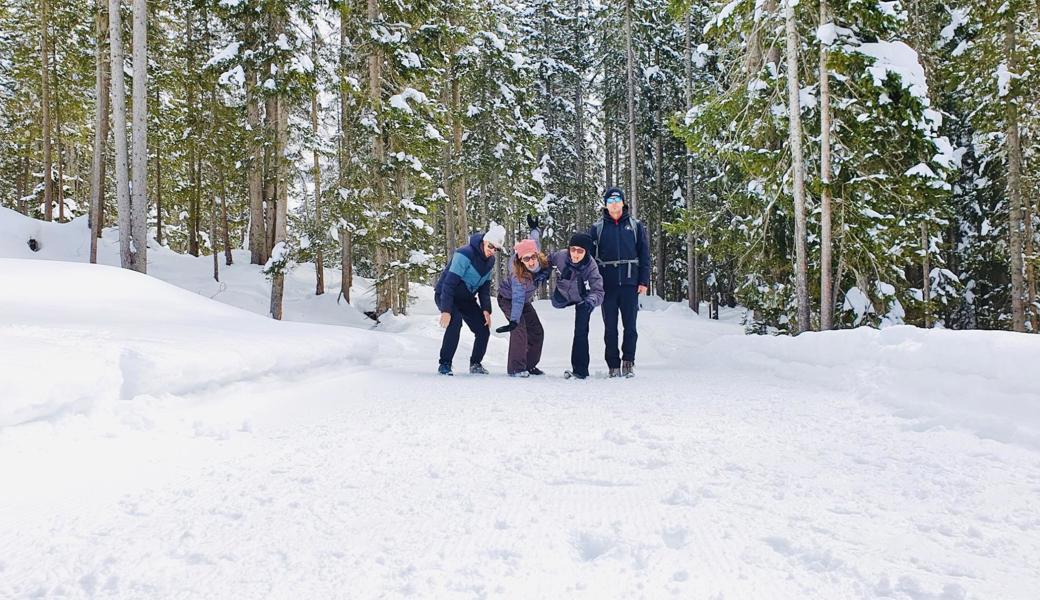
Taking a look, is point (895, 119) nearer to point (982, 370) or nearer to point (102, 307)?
point (982, 370)

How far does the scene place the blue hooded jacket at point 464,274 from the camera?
7580 millimetres

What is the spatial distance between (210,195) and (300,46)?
1585 cm

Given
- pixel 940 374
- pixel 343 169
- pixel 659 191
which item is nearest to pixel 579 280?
pixel 940 374

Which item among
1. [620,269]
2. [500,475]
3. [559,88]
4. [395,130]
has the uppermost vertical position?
[559,88]

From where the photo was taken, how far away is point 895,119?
444 inches

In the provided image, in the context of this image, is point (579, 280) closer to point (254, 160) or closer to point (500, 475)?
point (500, 475)

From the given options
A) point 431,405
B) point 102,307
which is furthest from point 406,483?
point 102,307

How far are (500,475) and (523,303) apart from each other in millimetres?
5028

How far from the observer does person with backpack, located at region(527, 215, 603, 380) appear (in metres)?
7.49

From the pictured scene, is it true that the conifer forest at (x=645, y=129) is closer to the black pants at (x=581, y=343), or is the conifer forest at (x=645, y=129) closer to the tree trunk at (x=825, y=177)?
the tree trunk at (x=825, y=177)

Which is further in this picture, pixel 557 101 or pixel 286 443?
pixel 557 101

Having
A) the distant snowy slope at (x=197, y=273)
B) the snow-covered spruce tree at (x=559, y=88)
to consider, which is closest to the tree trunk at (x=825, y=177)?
the distant snowy slope at (x=197, y=273)

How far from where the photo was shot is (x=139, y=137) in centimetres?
1275

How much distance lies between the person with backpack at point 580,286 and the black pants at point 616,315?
23cm
